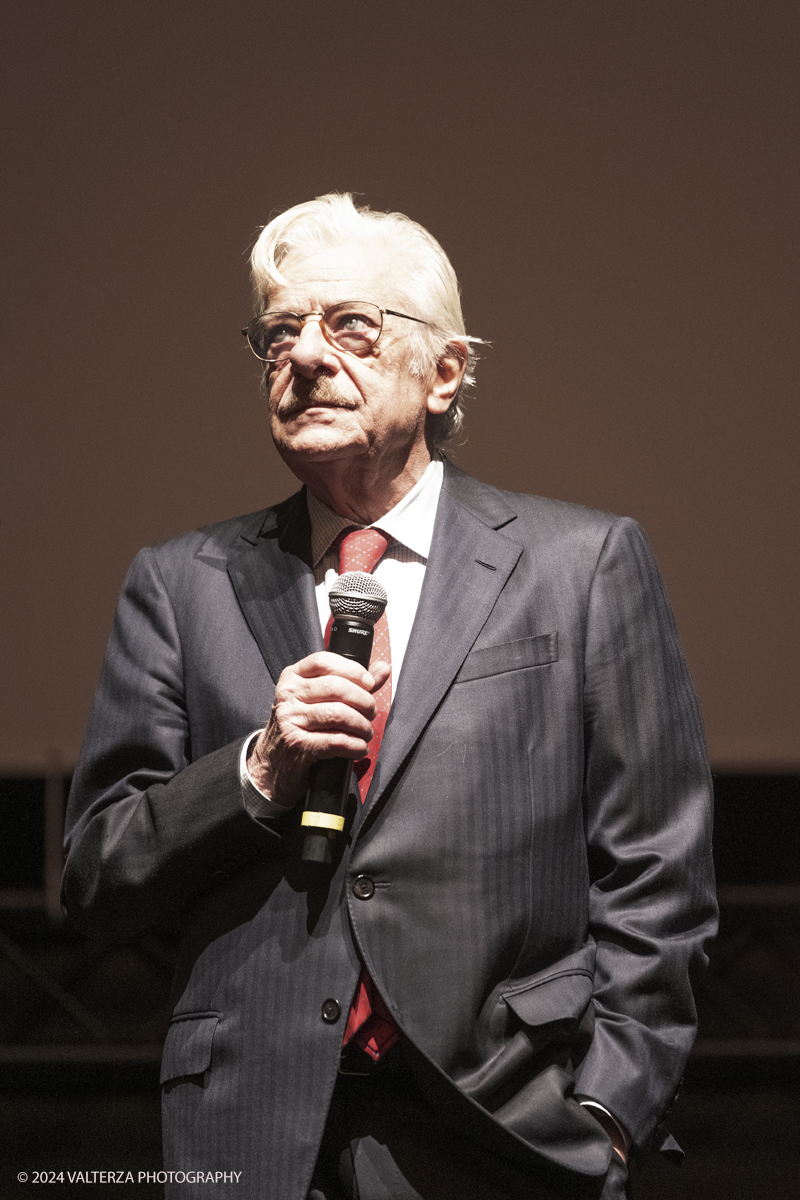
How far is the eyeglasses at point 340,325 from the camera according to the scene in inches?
64.9

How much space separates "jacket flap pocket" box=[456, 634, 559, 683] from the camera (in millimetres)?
1526

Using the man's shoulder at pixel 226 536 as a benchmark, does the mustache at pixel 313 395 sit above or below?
above

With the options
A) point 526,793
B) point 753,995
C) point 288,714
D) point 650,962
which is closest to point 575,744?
point 526,793

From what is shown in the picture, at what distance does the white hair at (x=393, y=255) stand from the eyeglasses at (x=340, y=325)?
0.17ft

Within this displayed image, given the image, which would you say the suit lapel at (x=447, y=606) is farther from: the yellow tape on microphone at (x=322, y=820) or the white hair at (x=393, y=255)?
the white hair at (x=393, y=255)

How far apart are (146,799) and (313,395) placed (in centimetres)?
60

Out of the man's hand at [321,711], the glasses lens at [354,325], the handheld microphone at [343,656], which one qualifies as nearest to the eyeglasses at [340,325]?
the glasses lens at [354,325]

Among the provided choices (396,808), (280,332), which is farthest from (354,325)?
(396,808)

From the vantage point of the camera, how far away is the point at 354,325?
5.43 feet

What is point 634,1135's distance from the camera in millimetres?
1438

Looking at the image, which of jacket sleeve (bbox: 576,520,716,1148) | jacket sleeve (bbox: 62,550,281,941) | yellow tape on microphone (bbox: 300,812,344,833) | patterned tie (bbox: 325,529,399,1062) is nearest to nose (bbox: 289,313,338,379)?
patterned tie (bbox: 325,529,399,1062)

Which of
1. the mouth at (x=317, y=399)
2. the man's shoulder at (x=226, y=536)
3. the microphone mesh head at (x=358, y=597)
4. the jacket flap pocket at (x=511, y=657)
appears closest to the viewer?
the microphone mesh head at (x=358, y=597)

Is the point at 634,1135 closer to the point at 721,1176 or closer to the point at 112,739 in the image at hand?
the point at 112,739

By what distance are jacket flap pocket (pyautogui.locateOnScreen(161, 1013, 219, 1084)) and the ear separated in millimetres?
924
